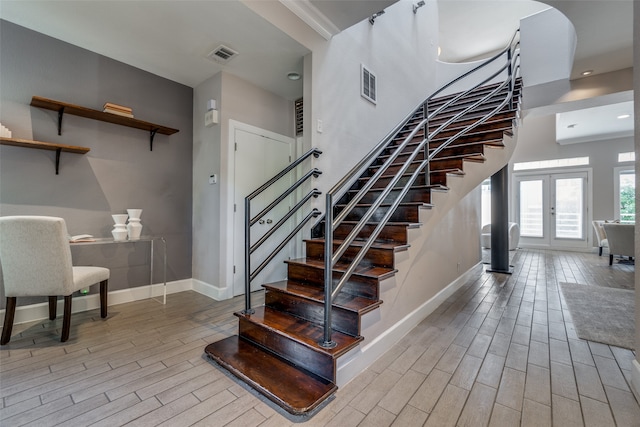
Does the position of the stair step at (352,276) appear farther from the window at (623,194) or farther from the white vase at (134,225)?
the window at (623,194)

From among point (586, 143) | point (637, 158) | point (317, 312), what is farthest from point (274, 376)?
point (586, 143)

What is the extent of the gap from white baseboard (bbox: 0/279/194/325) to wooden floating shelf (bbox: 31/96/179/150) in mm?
1667

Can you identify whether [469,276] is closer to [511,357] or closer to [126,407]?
[511,357]

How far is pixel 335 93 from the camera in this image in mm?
3178

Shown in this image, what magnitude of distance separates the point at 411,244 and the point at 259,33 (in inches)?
93.4

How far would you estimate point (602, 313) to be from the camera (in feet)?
9.28

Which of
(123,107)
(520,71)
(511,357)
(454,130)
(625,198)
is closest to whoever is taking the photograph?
(511,357)

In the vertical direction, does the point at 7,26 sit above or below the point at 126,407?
above

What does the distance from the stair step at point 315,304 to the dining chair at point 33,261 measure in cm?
156

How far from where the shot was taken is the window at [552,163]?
7.68m

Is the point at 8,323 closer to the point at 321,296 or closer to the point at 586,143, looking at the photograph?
the point at 321,296

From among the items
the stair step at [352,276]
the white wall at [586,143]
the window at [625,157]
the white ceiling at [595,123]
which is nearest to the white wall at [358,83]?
the stair step at [352,276]

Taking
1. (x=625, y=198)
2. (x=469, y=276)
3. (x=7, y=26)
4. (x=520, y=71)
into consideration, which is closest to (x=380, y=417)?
(x=469, y=276)

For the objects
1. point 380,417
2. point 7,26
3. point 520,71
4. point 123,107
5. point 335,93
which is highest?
point 520,71
